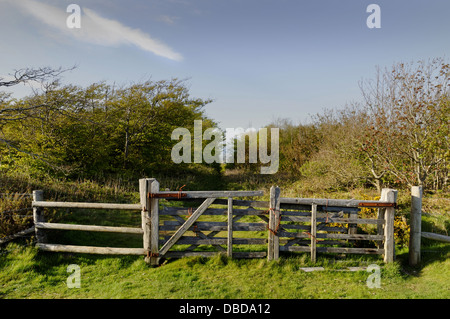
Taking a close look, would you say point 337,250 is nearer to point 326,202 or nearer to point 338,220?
point 338,220

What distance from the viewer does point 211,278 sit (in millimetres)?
5551

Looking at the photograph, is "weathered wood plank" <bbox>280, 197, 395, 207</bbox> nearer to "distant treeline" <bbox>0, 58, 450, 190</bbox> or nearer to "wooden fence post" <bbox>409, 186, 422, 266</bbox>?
"wooden fence post" <bbox>409, 186, 422, 266</bbox>

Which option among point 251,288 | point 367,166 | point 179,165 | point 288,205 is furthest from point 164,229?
point 179,165

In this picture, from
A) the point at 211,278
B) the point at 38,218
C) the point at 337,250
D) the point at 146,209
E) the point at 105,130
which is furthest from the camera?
the point at 105,130

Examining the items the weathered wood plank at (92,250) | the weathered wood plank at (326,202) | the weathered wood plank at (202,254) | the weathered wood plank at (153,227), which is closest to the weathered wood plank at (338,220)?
the weathered wood plank at (326,202)

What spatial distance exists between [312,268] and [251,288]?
171 centimetres

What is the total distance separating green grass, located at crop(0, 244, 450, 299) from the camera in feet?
16.4

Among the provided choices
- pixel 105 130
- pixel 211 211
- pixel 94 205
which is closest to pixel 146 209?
pixel 94 205

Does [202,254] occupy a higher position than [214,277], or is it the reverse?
[202,254]

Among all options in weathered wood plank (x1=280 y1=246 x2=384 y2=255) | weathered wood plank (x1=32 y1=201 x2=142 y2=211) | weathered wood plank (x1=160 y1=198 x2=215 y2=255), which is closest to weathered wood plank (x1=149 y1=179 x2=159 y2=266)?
weathered wood plank (x1=160 y1=198 x2=215 y2=255)

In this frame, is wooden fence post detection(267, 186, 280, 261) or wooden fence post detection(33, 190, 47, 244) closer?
wooden fence post detection(267, 186, 280, 261)

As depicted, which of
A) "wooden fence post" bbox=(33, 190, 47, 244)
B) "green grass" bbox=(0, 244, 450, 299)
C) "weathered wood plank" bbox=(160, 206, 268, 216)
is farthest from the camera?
"wooden fence post" bbox=(33, 190, 47, 244)

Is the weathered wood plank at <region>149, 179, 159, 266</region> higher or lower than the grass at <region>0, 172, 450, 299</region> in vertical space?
higher
